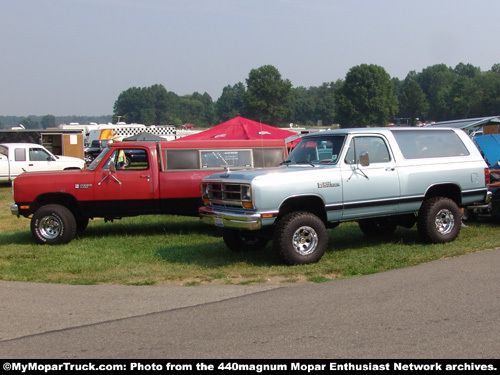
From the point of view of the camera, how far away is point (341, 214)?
28.0 ft

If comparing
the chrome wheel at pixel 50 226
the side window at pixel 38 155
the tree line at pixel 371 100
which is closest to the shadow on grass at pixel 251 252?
the chrome wheel at pixel 50 226

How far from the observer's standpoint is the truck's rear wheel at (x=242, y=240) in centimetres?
937

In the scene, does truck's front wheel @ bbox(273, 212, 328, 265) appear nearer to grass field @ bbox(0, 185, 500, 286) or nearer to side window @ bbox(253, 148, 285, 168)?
grass field @ bbox(0, 185, 500, 286)

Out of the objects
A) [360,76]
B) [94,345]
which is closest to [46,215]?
[94,345]

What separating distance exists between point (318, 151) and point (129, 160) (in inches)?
167

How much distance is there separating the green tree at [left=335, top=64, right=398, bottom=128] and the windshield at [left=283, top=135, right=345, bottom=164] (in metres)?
86.0

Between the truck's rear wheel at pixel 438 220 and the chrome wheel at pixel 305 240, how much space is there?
2213mm

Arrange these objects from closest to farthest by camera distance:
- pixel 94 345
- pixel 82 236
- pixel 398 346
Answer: pixel 398 346 → pixel 94 345 → pixel 82 236

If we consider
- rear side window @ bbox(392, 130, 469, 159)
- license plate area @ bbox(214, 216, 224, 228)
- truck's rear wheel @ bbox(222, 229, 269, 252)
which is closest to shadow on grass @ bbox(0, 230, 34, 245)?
truck's rear wheel @ bbox(222, 229, 269, 252)

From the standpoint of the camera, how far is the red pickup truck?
35.0ft

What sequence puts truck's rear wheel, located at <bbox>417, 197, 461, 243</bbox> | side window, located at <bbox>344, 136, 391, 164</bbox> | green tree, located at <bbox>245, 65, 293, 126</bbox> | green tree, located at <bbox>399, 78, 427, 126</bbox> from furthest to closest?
green tree, located at <bbox>399, 78, 427, 126</bbox>
green tree, located at <bbox>245, 65, 293, 126</bbox>
truck's rear wheel, located at <bbox>417, 197, 461, 243</bbox>
side window, located at <bbox>344, 136, 391, 164</bbox>

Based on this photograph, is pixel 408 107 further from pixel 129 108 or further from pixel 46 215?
pixel 46 215

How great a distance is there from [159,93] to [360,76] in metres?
83.1

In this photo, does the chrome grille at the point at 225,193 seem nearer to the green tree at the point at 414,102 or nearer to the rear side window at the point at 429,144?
the rear side window at the point at 429,144
